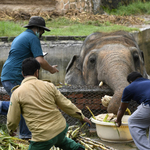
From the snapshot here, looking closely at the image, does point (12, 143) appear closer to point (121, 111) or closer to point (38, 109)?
point (38, 109)

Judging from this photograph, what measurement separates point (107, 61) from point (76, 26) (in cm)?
666

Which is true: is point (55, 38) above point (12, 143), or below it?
above

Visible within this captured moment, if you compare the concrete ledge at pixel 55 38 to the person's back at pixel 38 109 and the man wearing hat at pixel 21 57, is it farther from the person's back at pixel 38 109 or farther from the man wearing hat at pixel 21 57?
the person's back at pixel 38 109

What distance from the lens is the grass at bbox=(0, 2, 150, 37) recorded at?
12117 mm

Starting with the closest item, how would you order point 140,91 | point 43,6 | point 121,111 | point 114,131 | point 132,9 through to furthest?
point 140,91, point 121,111, point 114,131, point 43,6, point 132,9

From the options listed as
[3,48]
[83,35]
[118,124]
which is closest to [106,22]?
[83,35]

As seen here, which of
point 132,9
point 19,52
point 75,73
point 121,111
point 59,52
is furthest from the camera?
point 132,9

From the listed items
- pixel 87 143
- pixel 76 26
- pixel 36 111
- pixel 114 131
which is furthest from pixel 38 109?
pixel 76 26

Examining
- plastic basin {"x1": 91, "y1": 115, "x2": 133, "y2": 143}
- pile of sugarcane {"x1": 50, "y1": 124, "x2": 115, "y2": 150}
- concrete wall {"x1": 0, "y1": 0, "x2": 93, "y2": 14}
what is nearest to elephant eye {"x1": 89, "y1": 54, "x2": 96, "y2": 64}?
plastic basin {"x1": 91, "y1": 115, "x2": 133, "y2": 143}

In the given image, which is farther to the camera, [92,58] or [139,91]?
[92,58]

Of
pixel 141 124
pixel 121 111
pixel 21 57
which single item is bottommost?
pixel 141 124

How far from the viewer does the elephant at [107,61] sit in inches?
263

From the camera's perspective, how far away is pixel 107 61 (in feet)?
24.0

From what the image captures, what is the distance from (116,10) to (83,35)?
7.12m
